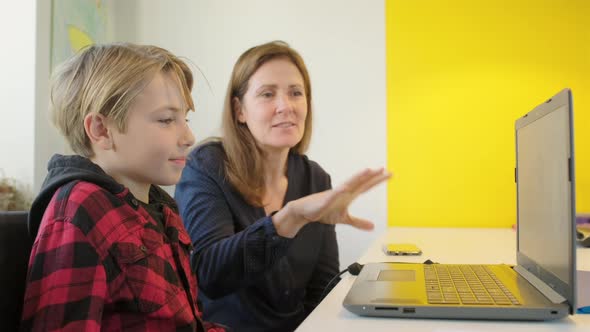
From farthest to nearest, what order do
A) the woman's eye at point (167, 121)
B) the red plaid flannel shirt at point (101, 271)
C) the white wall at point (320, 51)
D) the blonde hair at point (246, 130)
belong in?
1. the white wall at point (320, 51)
2. the blonde hair at point (246, 130)
3. the woman's eye at point (167, 121)
4. the red plaid flannel shirt at point (101, 271)

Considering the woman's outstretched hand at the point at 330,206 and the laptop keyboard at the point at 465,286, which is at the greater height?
the woman's outstretched hand at the point at 330,206

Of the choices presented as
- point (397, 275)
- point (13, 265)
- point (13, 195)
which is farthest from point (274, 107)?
point (13, 195)

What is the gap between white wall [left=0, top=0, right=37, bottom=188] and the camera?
6.37 feet

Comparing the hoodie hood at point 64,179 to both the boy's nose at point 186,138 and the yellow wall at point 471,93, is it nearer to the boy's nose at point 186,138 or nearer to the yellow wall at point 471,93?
the boy's nose at point 186,138

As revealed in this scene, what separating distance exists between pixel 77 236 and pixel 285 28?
81.5 inches

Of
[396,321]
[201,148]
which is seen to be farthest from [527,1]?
[396,321]

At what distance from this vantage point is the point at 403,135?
7.95 ft

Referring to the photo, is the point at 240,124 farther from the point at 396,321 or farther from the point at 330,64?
the point at 330,64

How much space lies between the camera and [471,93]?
2.36 metres

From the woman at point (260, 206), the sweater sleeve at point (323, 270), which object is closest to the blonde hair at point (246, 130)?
the woman at point (260, 206)

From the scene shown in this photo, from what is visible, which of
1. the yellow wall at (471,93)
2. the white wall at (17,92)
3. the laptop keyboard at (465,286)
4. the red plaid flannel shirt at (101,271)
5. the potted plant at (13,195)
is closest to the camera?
the red plaid flannel shirt at (101,271)

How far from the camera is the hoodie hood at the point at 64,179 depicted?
2.38 ft

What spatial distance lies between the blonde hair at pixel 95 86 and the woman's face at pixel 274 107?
58cm

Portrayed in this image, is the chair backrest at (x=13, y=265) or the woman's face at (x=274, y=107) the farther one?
the woman's face at (x=274, y=107)
